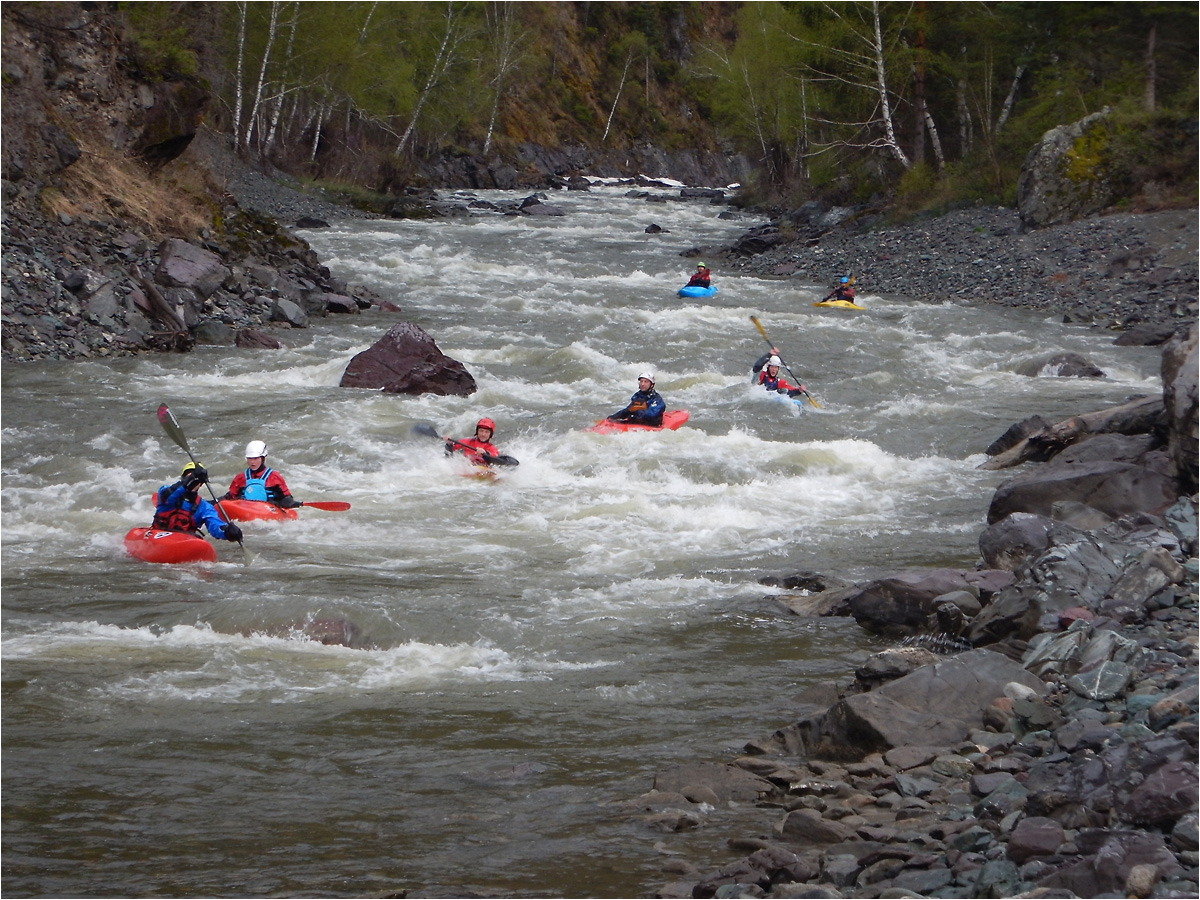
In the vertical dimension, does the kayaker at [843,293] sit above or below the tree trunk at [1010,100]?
below

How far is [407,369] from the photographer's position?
14.8 m

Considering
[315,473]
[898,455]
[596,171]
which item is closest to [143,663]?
[315,473]

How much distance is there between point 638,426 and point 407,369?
345cm

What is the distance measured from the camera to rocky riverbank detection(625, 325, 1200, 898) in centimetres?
389

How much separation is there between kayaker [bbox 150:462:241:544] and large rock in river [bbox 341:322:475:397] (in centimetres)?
563

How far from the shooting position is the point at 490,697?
6.50 m

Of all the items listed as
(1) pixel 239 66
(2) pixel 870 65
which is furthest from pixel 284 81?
(2) pixel 870 65

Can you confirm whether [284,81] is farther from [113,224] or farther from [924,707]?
[924,707]

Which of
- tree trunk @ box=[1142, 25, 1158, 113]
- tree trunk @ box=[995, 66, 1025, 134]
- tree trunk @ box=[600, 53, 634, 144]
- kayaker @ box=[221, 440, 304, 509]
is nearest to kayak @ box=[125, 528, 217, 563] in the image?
kayaker @ box=[221, 440, 304, 509]

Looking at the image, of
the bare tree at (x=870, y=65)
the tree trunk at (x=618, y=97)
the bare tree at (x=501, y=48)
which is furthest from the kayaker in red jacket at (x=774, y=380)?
the tree trunk at (x=618, y=97)

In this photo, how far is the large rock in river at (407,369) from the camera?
14.6 metres

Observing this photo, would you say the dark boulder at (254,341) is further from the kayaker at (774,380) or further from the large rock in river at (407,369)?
the kayaker at (774,380)

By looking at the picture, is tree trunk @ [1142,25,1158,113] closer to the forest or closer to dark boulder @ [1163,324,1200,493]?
the forest

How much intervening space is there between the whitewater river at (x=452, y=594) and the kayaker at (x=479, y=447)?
0.22 meters
